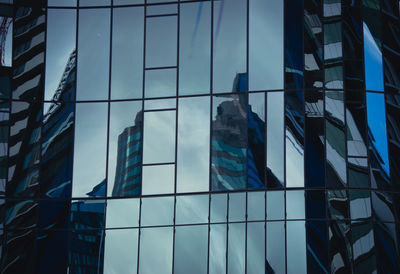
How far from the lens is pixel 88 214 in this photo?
115ft

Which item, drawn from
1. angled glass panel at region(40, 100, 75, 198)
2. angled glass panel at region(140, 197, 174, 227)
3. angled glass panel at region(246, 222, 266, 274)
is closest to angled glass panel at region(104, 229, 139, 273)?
angled glass panel at region(140, 197, 174, 227)

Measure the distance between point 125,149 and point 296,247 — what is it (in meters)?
7.07

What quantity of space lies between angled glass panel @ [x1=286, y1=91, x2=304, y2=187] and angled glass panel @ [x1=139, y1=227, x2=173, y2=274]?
4.52m

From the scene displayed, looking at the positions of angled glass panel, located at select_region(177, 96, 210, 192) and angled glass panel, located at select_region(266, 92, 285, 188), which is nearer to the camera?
angled glass panel, located at select_region(266, 92, 285, 188)

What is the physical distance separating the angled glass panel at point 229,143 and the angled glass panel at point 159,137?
151 centimetres

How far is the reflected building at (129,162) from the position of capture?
34.9 m

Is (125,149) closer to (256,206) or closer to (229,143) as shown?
(229,143)

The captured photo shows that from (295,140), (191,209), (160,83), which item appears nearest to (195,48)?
(160,83)

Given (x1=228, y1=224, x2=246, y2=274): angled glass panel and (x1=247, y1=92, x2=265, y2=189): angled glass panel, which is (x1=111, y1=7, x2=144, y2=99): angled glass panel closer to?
(x1=247, y1=92, x2=265, y2=189): angled glass panel

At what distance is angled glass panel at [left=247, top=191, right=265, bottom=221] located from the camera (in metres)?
33.4

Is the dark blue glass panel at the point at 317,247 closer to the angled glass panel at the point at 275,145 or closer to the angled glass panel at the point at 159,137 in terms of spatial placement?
the angled glass panel at the point at 275,145

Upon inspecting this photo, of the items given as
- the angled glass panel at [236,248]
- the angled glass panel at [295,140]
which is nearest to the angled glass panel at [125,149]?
the angled glass panel at [236,248]

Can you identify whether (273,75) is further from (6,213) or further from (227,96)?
(6,213)

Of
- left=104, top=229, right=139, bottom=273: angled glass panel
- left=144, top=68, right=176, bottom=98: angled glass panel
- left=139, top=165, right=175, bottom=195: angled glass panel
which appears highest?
left=144, top=68, right=176, bottom=98: angled glass panel
